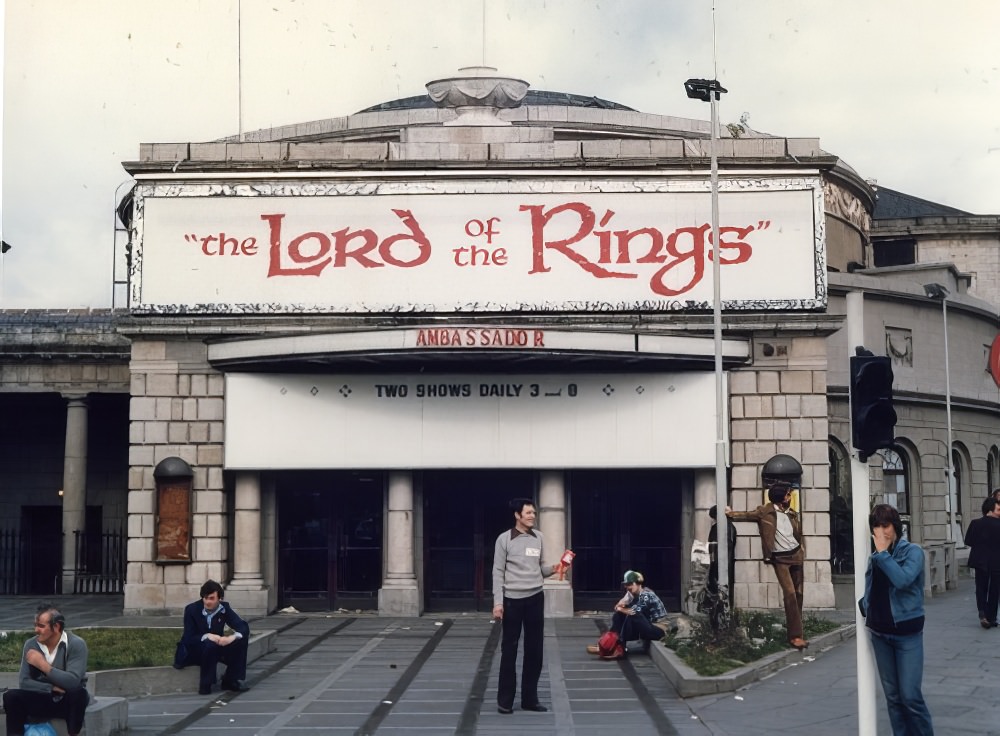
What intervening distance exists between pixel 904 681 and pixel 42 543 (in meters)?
29.2

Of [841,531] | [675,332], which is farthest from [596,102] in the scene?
[675,332]

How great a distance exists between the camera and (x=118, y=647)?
17.1 m

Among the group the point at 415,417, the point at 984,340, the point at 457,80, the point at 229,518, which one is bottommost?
the point at 229,518

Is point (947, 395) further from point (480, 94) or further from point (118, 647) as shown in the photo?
point (118, 647)

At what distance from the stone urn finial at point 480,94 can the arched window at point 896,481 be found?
17076 mm

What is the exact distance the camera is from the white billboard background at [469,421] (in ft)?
78.7

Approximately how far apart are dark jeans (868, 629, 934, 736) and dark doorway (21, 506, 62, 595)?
28.1 metres

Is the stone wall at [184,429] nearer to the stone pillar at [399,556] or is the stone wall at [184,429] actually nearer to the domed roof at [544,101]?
the stone pillar at [399,556]

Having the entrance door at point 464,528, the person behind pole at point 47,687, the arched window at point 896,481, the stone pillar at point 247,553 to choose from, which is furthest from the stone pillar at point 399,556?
→ the arched window at point 896,481

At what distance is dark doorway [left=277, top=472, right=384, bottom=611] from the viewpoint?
82.1 feet

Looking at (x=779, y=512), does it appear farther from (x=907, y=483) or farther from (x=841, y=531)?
(x=907, y=483)

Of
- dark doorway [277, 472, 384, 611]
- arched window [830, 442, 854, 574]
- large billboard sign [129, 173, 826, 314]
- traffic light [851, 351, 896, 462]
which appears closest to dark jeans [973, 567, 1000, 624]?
large billboard sign [129, 173, 826, 314]

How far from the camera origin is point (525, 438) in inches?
947

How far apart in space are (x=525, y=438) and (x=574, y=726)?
11.3 metres
